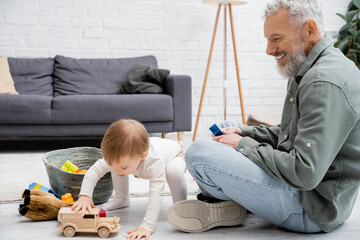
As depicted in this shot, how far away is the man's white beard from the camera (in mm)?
1537

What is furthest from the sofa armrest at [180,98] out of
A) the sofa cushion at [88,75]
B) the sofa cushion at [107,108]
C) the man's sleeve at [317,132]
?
the man's sleeve at [317,132]

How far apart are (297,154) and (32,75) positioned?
3.10m

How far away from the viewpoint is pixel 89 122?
136 inches

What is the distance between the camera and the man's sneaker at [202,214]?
1636 mm

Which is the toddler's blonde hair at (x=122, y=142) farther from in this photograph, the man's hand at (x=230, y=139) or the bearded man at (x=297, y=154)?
the man's hand at (x=230, y=139)

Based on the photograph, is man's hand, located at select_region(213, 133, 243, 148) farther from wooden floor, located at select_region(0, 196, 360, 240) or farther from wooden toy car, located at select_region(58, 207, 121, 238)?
wooden toy car, located at select_region(58, 207, 121, 238)

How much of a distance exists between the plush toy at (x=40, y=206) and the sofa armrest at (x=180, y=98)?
1.95 meters

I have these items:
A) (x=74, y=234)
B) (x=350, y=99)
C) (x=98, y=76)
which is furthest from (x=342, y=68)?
(x=98, y=76)

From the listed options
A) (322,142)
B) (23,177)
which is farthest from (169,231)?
(23,177)

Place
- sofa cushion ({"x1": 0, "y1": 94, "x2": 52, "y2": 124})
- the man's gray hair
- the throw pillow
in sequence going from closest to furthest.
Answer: the man's gray hair → sofa cushion ({"x1": 0, "y1": 94, "x2": 52, "y2": 124}) → the throw pillow

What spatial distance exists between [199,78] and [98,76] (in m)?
1.08

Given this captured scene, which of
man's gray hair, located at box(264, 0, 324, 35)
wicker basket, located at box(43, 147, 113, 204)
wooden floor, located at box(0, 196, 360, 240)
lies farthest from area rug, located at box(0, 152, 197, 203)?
man's gray hair, located at box(264, 0, 324, 35)

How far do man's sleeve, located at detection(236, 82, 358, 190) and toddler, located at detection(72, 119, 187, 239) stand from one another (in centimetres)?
52

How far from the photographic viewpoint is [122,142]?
154 cm
